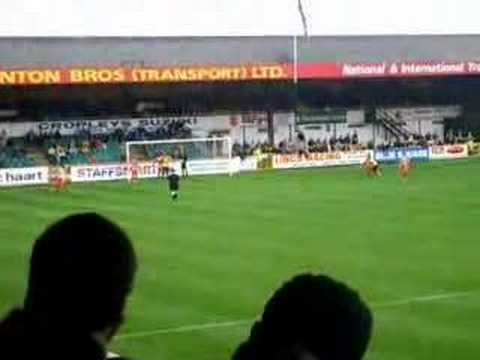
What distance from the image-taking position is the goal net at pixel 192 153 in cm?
5153

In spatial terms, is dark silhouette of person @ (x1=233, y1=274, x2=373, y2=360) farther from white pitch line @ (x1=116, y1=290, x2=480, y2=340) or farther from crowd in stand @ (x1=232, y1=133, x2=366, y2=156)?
crowd in stand @ (x1=232, y1=133, x2=366, y2=156)

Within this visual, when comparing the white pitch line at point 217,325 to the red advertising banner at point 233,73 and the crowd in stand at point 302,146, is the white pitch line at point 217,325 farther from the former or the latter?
the crowd in stand at point 302,146

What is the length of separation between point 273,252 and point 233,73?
113 feet

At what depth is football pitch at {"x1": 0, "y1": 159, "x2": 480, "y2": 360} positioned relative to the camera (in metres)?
14.0

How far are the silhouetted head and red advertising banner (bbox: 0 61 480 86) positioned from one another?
49.3 m

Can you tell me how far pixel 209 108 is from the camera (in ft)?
193

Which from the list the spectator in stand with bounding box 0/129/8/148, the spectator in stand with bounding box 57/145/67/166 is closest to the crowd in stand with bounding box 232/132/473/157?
the spectator in stand with bounding box 57/145/67/166

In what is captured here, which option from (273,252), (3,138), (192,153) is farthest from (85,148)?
(273,252)

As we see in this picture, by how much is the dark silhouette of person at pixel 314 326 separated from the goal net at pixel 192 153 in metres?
46.8

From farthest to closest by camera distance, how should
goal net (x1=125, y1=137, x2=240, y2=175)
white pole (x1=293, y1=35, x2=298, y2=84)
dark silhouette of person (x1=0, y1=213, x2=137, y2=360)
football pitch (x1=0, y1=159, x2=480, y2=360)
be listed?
1. white pole (x1=293, y1=35, x2=298, y2=84)
2. goal net (x1=125, y1=137, x2=240, y2=175)
3. football pitch (x1=0, y1=159, x2=480, y2=360)
4. dark silhouette of person (x1=0, y1=213, x2=137, y2=360)

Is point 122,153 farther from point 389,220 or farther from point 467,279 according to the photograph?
point 467,279

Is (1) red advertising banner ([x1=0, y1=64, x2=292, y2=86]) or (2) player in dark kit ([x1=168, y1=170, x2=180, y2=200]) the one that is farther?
(1) red advertising banner ([x1=0, y1=64, x2=292, y2=86])

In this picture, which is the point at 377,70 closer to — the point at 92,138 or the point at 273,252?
the point at 92,138
